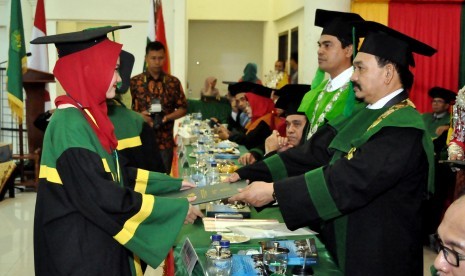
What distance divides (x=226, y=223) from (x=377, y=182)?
0.85 meters

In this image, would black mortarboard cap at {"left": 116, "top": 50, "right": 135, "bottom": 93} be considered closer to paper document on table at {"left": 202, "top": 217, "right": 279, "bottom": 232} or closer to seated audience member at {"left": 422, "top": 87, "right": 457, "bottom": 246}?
paper document on table at {"left": 202, "top": 217, "right": 279, "bottom": 232}

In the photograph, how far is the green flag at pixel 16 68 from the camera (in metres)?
7.81

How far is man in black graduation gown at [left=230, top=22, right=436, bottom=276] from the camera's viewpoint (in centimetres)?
252

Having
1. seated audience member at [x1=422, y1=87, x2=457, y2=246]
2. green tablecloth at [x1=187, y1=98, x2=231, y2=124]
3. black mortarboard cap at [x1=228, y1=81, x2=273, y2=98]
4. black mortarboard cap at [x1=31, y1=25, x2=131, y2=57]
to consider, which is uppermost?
black mortarboard cap at [x1=31, y1=25, x2=131, y2=57]

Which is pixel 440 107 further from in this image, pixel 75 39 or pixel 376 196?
pixel 75 39

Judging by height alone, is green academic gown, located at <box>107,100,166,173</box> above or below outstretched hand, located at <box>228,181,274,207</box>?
above

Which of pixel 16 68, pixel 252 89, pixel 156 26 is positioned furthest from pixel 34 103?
pixel 252 89

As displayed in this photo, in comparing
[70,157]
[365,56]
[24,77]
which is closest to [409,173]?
[365,56]

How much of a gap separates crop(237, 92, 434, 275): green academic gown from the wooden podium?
6.69 m

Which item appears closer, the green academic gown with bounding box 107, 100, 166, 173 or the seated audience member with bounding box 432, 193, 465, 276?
the seated audience member with bounding box 432, 193, 465, 276

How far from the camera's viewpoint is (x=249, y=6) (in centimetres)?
1642

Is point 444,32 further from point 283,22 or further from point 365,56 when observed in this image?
point 365,56

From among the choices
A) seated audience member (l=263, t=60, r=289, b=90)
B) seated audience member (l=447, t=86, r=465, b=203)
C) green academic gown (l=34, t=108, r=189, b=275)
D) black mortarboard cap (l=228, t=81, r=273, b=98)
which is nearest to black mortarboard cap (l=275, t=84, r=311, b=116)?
seated audience member (l=447, t=86, r=465, b=203)

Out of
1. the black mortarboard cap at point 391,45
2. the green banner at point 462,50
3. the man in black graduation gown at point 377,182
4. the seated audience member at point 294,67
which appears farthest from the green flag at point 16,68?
the green banner at point 462,50
